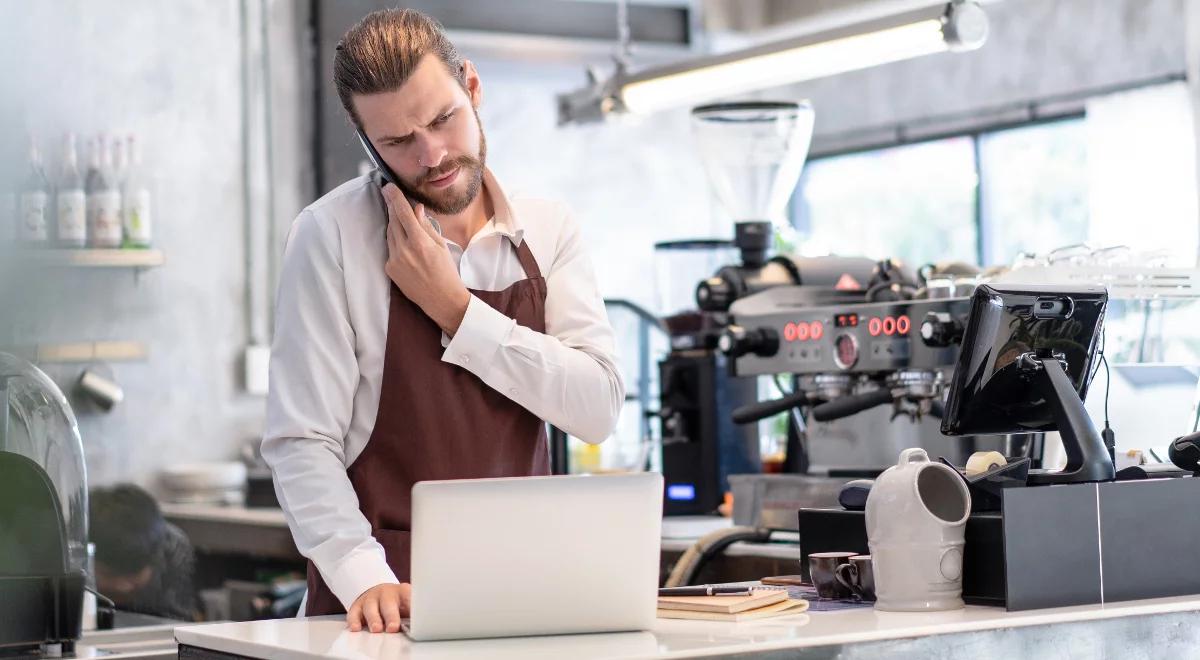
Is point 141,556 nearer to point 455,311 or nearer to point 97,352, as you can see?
point 97,352

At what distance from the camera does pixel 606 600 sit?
142cm

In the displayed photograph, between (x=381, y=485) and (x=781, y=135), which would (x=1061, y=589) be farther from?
(x=781, y=135)

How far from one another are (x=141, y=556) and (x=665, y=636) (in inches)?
117

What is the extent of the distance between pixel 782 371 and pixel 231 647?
157 cm

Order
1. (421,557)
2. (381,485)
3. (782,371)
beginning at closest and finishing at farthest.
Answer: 1. (421,557)
2. (381,485)
3. (782,371)

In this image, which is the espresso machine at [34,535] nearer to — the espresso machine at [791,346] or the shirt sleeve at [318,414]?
the shirt sleeve at [318,414]

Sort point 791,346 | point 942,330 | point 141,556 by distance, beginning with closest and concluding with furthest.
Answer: point 942,330, point 791,346, point 141,556

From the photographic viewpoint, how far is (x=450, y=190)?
1.80 meters

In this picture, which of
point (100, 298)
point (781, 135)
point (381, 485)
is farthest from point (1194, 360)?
point (100, 298)

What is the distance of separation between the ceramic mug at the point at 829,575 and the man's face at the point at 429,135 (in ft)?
1.94

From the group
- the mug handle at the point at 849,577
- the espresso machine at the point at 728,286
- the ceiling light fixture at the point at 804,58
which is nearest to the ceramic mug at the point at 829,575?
the mug handle at the point at 849,577

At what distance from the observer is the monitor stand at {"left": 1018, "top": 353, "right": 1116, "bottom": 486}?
1.74 meters

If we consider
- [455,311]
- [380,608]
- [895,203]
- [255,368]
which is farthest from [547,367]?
[895,203]

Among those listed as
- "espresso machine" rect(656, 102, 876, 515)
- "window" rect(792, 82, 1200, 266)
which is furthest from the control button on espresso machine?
"window" rect(792, 82, 1200, 266)
